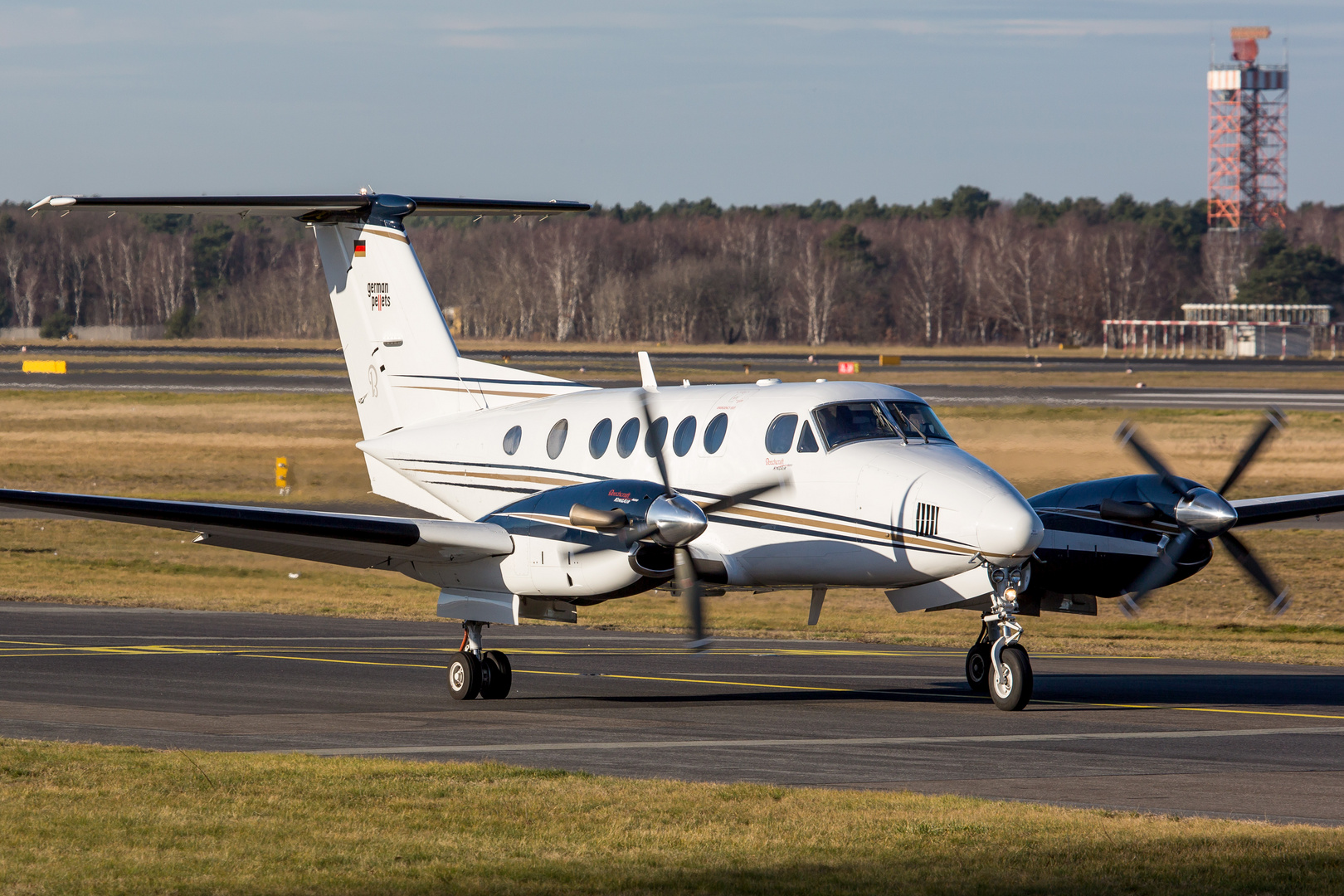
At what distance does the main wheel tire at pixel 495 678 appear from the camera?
1775 centimetres

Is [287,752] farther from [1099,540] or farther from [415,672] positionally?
[1099,540]

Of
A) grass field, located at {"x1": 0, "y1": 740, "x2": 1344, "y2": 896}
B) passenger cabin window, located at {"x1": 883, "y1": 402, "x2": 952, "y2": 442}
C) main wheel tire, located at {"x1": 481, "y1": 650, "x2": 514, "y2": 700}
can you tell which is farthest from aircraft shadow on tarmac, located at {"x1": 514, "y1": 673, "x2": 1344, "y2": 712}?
grass field, located at {"x1": 0, "y1": 740, "x2": 1344, "y2": 896}

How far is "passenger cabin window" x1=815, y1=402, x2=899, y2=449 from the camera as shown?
16672 millimetres

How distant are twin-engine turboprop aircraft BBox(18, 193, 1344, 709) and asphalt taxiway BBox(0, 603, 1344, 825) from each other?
119 centimetres

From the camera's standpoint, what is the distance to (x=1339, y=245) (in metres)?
152

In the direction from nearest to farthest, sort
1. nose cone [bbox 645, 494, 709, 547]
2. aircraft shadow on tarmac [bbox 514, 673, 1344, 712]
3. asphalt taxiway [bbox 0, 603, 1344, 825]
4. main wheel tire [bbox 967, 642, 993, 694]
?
asphalt taxiway [bbox 0, 603, 1344, 825], nose cone [bbox 645, 494, 709, 547], aircraft shadow on tarmac [bbox 514, 673, 1344, 712], main wheel tire [bbox 967, 642, 993, 694]

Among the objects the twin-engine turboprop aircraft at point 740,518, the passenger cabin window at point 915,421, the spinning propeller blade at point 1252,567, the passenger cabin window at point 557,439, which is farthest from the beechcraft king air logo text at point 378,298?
the spinning propeller blade at point 1252,567

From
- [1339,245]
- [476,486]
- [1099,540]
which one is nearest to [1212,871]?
[1099,540]

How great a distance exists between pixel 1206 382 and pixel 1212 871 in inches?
2843

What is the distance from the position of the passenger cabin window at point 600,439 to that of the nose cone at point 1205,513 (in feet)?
21.6

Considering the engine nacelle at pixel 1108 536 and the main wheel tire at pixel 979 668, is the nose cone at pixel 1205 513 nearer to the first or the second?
the engine nacelle at pixel 1108 536

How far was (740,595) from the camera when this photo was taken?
31359 mm

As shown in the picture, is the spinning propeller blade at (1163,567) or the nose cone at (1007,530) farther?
the spinning propeller blade at (1163,567)

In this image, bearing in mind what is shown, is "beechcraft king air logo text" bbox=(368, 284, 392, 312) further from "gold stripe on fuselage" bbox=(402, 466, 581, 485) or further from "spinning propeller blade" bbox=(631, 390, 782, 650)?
"spinning propeller blade" bbox=(631, 390, 782, 650)
